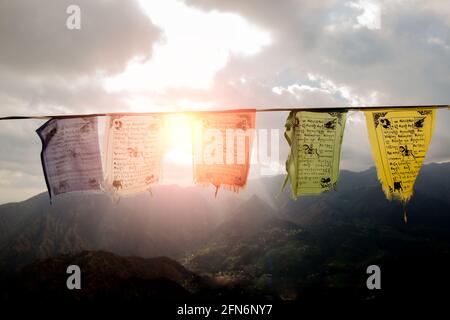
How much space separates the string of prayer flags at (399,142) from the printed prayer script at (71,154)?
6.32m

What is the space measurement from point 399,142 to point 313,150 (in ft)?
6.43

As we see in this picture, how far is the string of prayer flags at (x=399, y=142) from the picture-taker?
7.66m

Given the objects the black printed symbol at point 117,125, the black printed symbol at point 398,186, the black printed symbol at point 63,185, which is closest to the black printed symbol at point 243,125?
the black printed symbol at point 117,125

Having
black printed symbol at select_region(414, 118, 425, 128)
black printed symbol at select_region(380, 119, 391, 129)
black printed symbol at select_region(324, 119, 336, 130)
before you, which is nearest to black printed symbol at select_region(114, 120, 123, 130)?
black printed symbol at select_region(324, 119, 336, 130)

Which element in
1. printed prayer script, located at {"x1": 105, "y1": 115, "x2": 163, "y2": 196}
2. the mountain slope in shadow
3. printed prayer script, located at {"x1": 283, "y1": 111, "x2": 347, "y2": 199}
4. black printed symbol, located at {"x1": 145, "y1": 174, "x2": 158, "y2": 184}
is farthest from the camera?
the mountain slope in shadow

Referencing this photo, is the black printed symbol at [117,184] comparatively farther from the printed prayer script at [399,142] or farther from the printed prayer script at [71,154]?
the printed prayer script at [399,142]

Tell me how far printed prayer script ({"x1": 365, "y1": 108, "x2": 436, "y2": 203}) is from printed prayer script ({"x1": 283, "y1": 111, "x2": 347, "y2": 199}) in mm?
790

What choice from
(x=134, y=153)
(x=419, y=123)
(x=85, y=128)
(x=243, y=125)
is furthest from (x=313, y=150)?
(x=85, y=128)

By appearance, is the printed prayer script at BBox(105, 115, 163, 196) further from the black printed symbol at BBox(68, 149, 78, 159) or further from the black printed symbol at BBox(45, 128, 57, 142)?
the black printed symbol at BBox(45, 128, 57, 142)

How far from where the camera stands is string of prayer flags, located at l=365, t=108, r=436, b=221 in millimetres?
7660

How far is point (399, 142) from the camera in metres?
7.73
